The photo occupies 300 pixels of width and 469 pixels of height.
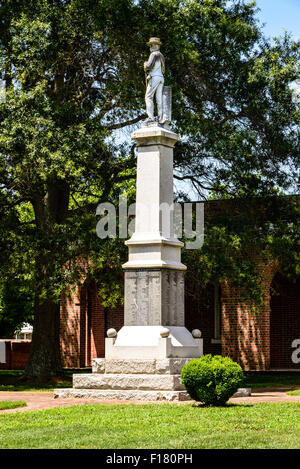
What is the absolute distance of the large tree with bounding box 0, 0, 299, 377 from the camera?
1917 centimetres

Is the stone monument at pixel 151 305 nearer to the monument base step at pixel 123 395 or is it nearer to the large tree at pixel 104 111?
the monument base step at pixel 123 395

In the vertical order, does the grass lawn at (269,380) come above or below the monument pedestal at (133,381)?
below

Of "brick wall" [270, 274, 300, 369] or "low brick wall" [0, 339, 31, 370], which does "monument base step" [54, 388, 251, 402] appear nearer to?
"brick wall" [270, 274, 300, 369]

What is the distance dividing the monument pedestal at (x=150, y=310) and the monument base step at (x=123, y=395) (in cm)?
2

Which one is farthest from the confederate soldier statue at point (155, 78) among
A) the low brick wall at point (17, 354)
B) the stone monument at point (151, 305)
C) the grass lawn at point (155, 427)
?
the low brick wall at point (17, 354)

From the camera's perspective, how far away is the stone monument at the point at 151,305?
47.1 ft

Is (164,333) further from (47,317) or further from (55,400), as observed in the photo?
(47,317)

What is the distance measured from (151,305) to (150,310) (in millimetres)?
96

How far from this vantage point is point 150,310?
15.2 m

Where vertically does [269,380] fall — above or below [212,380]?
below

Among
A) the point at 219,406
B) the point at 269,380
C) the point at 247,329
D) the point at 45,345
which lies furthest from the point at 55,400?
the point at 247,329

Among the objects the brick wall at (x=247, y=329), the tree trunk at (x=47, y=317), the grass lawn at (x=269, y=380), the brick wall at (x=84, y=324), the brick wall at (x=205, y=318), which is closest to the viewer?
the grass lawn at (x=269, y=380)

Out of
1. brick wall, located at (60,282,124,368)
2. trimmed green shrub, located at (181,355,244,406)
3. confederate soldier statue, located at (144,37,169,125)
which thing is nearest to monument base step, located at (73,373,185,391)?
trimmed green shrub, located at (181,355,244,406)
